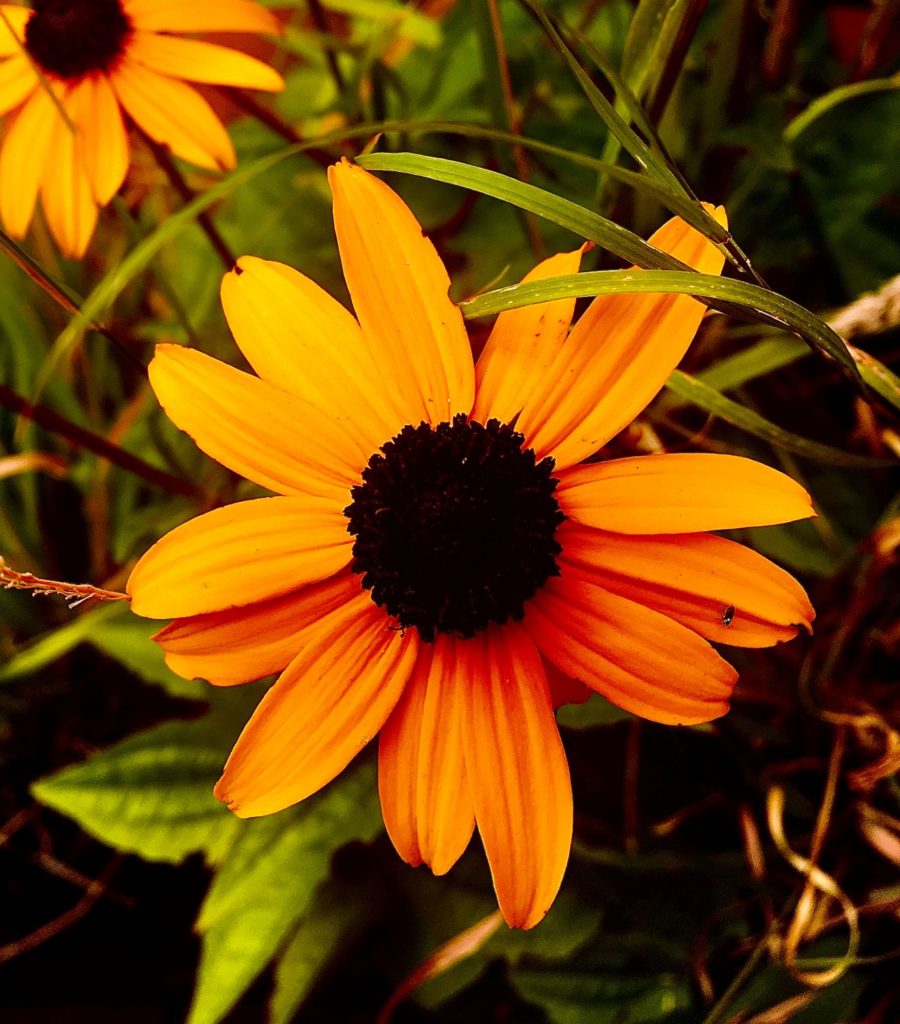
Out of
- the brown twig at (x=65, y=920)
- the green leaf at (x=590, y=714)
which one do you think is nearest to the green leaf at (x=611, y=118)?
the green leaf at (x=590, y=714)

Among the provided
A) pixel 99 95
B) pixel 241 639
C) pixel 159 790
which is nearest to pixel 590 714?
pixel 241 639

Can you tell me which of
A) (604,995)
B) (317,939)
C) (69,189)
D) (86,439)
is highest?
(69,189)

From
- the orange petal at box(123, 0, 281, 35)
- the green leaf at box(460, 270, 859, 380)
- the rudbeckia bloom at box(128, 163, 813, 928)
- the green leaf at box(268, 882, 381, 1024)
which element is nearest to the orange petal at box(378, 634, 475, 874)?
the rudbeckia bloom at box(128, 163, 813, 928)

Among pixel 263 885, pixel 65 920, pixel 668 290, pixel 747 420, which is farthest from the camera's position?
pixel 65 920

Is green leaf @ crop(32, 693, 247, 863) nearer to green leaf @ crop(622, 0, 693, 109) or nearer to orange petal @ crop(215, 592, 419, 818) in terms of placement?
orange petal @ crop(215, 592, 419, 818)

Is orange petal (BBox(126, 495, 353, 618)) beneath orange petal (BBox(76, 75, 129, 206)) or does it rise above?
beneath

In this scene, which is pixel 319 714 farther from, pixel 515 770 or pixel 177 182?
pixel 177 182
